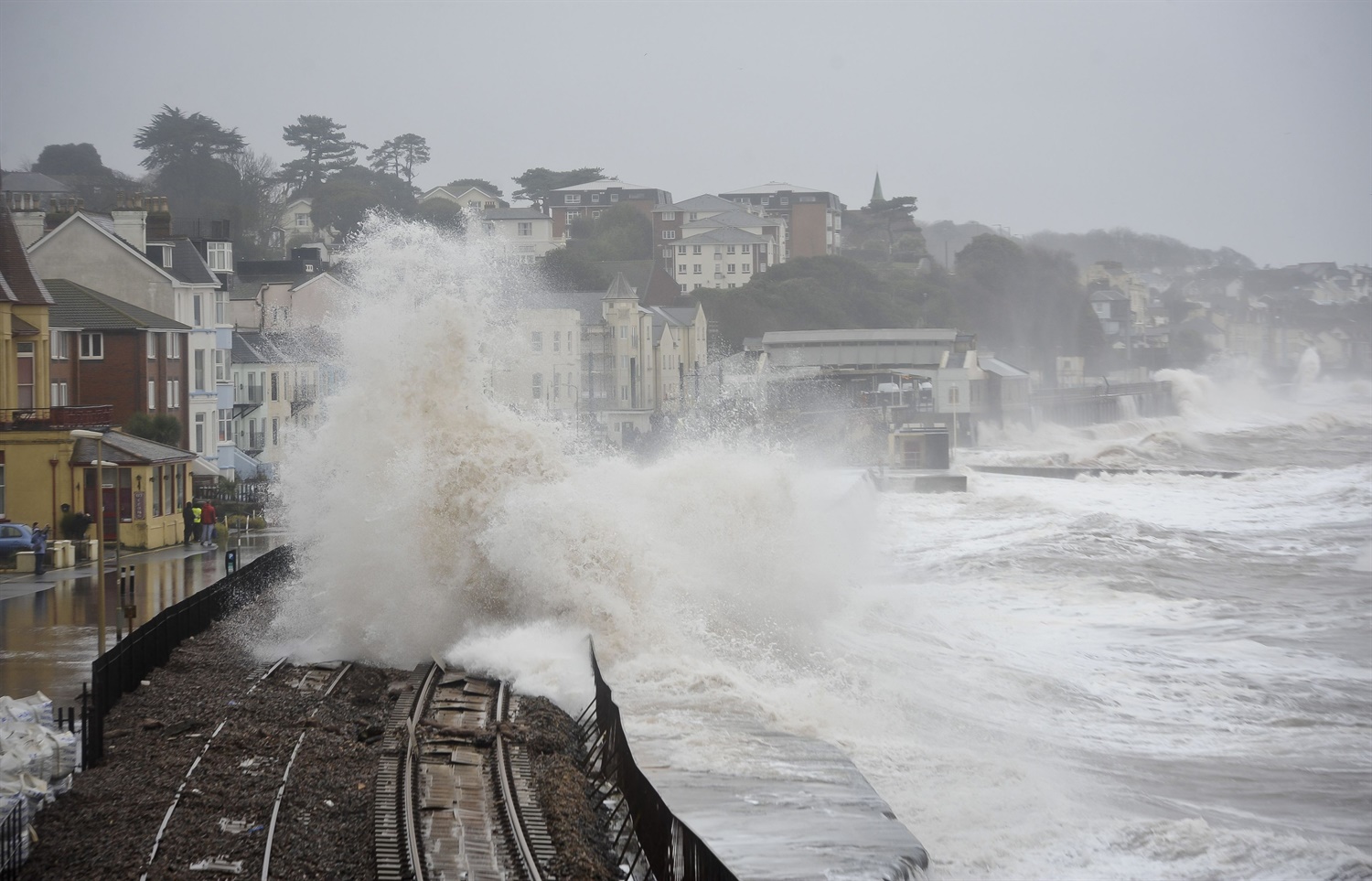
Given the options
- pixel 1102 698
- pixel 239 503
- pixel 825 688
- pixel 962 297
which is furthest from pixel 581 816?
pixel 962 297

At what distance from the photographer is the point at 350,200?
94.1 m

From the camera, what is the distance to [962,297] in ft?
407

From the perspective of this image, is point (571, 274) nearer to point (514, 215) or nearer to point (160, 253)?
point (514, 215)

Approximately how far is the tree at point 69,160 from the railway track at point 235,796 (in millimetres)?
89907

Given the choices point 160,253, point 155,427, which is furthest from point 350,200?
point 155,427

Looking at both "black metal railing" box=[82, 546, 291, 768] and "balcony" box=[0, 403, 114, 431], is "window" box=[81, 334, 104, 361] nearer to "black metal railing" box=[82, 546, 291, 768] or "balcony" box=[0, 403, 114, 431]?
"balcony" box=[0, 403, 114, 431]

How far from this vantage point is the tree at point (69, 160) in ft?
304

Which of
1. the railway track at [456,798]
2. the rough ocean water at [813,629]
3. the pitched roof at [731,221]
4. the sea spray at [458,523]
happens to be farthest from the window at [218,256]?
the pitched roof at [731,221]

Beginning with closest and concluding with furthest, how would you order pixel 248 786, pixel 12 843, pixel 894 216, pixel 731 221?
pixel 12 843 → pixel 248 786 → pixel 731 221 → pixel 894 216

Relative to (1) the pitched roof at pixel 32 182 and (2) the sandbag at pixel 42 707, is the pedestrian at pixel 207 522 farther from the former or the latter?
(1) the pitched roof at pixel 32 182

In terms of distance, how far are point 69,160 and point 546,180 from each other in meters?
48.0

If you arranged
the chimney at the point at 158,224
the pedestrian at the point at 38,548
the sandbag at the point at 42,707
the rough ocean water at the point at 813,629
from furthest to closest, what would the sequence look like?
the chimney at the point at 158,224, the pedestrian at the point at 38,548, the rough ocean water at the point at 813,629, the sandbag at the point at 42,707

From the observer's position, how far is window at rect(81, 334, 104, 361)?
32.2 m

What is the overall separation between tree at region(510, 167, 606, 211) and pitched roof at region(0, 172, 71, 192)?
53852mm
